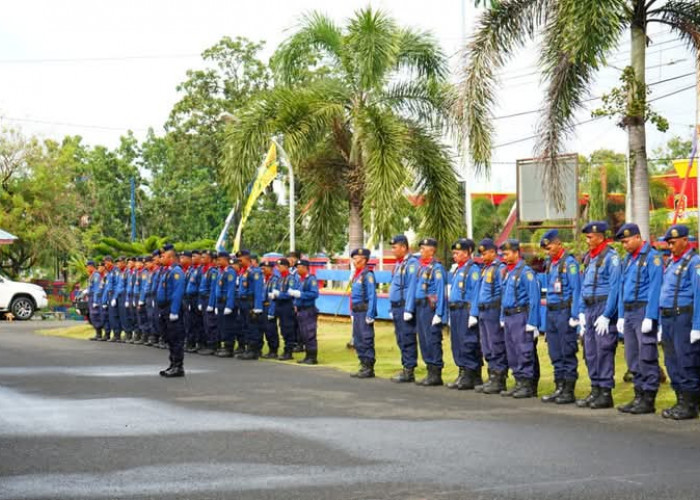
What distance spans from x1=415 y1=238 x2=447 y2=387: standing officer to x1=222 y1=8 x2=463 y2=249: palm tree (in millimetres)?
3683

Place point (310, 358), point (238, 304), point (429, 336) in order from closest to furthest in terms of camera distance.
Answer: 1. point (429, 336)
2. point (310, 358)
3. point (238, 304)

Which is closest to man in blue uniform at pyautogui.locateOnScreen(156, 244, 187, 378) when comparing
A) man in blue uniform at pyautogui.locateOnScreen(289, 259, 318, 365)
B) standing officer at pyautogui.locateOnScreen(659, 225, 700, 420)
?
man in blue uniform at pyautogui.locateOnScreen(289, 259, 318, 365)

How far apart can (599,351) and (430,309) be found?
10.7 feet

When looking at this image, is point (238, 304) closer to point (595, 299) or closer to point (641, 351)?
point (595, 299)

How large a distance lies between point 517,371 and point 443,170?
738cm

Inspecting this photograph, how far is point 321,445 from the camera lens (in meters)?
9.61

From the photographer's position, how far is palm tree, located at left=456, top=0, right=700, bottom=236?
15.2 m

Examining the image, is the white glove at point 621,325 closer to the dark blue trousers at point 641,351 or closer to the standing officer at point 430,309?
the dark blue trousers at point 641,351

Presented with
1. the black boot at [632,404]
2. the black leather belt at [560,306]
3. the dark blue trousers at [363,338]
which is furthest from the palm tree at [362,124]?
the black boot at [632,404]

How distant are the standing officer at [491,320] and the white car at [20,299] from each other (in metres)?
26.4

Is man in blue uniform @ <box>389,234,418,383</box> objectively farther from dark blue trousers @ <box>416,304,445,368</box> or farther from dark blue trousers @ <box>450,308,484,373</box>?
dark blue trousers @ <box>450,308,484,373</box>

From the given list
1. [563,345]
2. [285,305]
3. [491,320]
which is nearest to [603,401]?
[563,345]

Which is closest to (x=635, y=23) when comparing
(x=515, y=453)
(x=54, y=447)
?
(x=515, y=453)

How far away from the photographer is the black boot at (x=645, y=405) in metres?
11.6
